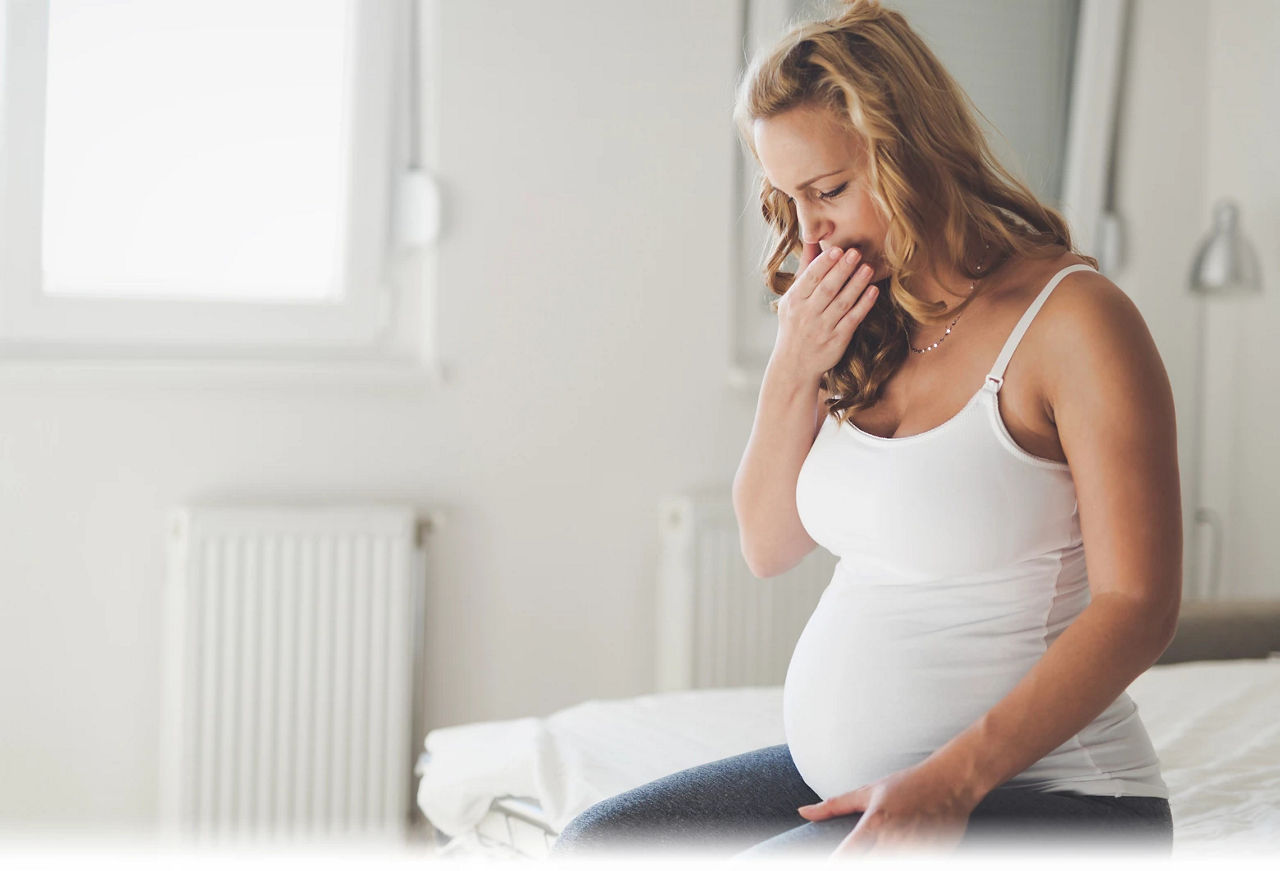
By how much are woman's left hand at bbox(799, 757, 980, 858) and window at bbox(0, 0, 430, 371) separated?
164 centimetres

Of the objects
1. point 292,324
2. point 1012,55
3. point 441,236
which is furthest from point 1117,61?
point 292,324

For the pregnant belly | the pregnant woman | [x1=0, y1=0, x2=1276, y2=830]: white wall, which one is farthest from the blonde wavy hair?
[x1=0, y1=0, x2=1276, y2=830]: white wall

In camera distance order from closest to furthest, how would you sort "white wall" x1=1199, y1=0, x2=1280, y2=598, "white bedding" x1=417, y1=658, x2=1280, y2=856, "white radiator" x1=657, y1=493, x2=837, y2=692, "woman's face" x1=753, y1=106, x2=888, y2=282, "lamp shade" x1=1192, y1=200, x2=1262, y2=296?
"woman's face" x1=753, y1=106, x2=888, y2=282
"white bedding" x1=417, y1=658, x2=1280, y2=856
"white radiator" x1=657, y1=493, x2=837, y2=692
"lamp shade" x1=1192, y1=200, x2=1262, y2=296
"white wall" x1=1199, y1=0, x2=1280, y2=598

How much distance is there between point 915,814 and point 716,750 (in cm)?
65

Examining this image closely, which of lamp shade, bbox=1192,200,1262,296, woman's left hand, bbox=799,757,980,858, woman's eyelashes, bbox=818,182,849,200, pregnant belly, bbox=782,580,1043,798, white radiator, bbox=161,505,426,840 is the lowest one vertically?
white radiator, bbox=161,505,426,840

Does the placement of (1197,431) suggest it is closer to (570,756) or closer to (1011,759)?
(570,756)

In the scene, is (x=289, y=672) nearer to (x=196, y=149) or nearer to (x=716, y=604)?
(x=716, y=604)

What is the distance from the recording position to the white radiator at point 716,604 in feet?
7.76

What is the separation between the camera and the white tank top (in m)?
0.95

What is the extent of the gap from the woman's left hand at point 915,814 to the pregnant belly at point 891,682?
3.2 inches

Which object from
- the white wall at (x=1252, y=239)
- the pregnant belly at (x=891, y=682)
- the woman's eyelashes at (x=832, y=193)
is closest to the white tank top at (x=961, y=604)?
the pregnant belly at (x=891, y=682)

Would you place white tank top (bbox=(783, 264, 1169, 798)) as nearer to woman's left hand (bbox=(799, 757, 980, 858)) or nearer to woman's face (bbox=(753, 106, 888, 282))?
woman's left hand (bbox=(799, 757, 980, 858))

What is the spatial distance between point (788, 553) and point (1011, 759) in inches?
16.3

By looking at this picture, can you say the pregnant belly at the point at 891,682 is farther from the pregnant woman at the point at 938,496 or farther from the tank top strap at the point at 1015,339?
the tank top strap at the point at 1015,339
